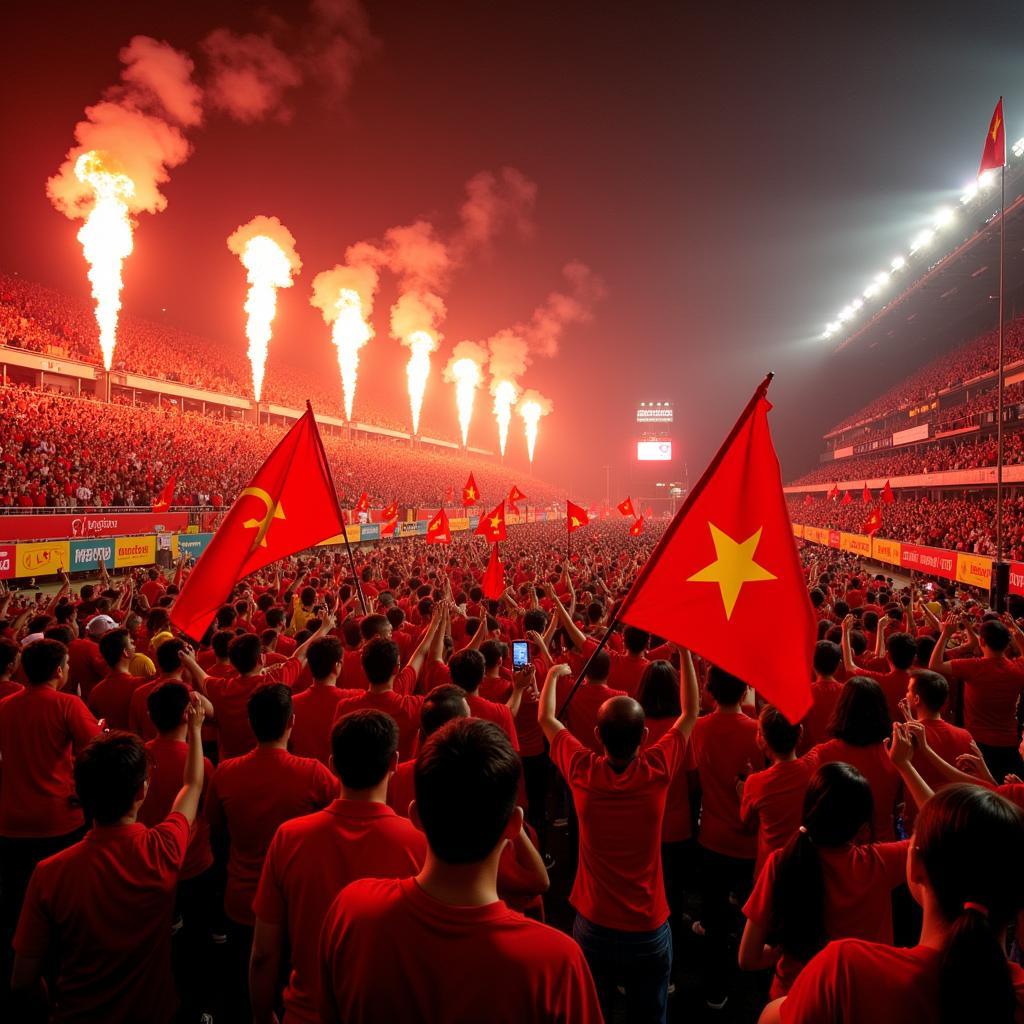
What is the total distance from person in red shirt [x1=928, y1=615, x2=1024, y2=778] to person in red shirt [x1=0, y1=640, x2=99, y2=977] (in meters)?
6.08

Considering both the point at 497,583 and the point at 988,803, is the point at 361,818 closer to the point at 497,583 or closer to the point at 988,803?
the point at 988,803

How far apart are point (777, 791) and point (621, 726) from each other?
106 cm

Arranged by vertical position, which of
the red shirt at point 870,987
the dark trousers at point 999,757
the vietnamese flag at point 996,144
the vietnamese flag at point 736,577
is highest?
the vietnamese flag at point 996,144

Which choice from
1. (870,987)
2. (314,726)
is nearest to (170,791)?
(314,726)

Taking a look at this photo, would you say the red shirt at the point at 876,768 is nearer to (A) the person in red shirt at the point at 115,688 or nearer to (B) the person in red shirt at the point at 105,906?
(B) the person in red shirt at the point at 105,906

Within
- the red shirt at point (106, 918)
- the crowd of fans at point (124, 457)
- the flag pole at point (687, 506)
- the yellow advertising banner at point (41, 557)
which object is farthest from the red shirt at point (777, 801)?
the crowd of fans at point (124, 457)

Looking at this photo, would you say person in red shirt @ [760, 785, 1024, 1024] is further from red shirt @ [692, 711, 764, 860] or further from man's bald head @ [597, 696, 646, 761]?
red shirt @ [692, 711, 764, 860]

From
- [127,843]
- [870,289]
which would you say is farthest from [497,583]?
[870,289]

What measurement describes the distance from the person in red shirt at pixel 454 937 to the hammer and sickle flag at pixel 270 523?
3607 mm

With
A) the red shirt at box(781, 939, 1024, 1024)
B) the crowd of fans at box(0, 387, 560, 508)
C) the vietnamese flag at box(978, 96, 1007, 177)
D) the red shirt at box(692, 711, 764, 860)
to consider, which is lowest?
the red shirt at box(692, 711, 764, 860)

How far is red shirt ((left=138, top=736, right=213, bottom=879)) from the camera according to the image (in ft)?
11.5

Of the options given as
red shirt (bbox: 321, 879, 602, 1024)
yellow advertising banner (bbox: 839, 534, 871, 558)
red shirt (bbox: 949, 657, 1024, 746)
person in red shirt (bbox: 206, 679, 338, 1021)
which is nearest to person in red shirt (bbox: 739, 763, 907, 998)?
red shirt (bbox: 321, 879, 602, 1024)

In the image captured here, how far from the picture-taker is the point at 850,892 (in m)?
2.32

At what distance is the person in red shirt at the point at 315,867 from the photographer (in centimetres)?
220
